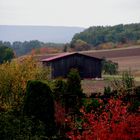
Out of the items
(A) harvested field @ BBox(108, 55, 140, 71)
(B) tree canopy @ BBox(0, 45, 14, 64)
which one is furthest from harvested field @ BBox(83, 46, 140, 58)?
(B) tree canopy @ BBox(0, 45, 14, 64)

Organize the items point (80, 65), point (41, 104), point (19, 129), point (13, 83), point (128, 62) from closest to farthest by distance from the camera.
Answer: point (19, 129), point (41, 104), point (13, 83), point (80, 65), point (128, 62)

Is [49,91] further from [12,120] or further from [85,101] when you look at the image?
[85,101]

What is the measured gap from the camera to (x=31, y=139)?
59.0 ft

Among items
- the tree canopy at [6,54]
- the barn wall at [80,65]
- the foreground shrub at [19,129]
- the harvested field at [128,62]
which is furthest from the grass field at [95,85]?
the tree canopy at [6,54]

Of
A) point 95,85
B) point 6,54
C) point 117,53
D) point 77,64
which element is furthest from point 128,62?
point 6,54

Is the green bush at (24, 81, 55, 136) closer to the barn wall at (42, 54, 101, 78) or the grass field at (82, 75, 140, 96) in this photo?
the grass field at (82, 75, 140, 96)

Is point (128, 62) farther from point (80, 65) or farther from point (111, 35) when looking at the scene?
point (111, 35)

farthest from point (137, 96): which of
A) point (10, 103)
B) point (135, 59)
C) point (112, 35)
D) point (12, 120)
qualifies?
point (112, 35)

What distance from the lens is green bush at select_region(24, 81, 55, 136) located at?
2166 centimetres

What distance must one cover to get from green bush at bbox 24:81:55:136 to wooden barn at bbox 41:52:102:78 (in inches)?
1489

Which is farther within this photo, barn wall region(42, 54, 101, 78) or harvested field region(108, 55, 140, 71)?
harvested field region(108, 55, 140, 71)

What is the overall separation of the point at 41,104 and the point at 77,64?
39.8 metres

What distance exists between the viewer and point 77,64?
6141cm

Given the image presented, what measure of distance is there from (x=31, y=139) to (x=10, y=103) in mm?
10041
